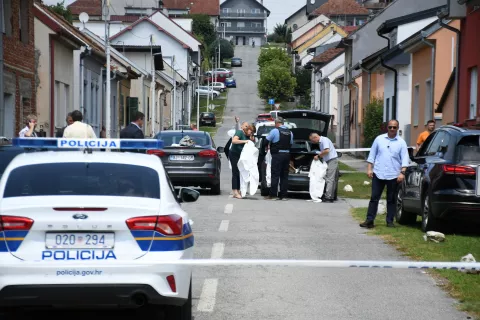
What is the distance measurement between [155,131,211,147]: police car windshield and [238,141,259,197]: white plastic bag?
1.65 meters

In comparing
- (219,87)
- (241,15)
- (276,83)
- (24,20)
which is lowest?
(24,20)

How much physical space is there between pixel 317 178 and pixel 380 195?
6158 mm

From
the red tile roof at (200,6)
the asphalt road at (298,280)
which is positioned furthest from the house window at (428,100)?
the red tile roof at (200,6)

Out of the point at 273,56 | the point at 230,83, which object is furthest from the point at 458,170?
the point at 273,56

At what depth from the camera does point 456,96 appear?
26.5m

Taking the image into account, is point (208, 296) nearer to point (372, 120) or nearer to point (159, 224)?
point (159, 224)

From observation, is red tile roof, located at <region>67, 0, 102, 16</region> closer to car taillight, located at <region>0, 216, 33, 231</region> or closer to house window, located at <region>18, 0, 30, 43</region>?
house window, located at <region>18, 0, 30, 43</region>

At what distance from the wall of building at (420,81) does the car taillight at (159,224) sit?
26.0 metres

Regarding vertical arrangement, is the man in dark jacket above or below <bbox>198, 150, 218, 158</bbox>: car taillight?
above

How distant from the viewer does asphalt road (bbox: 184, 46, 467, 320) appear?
8547 millimetres

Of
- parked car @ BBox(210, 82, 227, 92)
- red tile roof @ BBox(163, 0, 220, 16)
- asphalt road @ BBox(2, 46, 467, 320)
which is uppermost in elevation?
red tile roof @ BBox(163, 0, 220, 16)

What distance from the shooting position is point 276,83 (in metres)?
105

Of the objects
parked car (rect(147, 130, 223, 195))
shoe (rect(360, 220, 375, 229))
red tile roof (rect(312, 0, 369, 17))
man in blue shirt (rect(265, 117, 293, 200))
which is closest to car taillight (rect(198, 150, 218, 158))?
parked car (rect(147, 130, 223, 195))

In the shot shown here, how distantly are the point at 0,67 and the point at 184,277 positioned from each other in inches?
716
